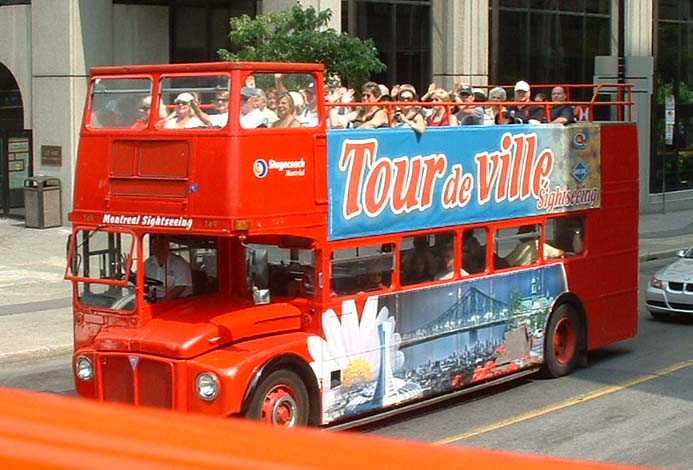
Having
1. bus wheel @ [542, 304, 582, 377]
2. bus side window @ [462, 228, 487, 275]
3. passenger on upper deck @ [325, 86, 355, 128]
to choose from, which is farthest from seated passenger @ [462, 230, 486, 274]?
passenger on upper deck @ [325, 86, 355, 128]

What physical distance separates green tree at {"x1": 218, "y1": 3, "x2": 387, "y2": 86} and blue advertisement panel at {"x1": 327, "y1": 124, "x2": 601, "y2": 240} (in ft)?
20.4

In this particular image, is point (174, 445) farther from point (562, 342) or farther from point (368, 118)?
point (562, 342)

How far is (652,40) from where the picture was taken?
3622cm

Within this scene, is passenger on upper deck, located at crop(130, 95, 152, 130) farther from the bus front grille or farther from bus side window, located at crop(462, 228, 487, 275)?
bus side window, located at crop(462, 228, 487, 275)

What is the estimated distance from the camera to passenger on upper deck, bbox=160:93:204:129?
9.54m

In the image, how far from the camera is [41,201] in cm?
2639

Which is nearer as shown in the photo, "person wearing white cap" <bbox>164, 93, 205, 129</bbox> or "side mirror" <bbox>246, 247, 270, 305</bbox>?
"person wearing white cap" <bbox>164, 93, 205, 129</bbox>

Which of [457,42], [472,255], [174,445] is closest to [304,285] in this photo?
[472,255]

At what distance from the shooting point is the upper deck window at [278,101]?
9508 mm

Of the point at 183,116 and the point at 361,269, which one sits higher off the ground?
the point at 183,116

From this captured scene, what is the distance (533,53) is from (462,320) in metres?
22.7

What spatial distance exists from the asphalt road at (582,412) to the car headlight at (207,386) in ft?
7.50

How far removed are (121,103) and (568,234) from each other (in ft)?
18.8

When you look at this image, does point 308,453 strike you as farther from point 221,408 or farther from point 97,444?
point 221,408
